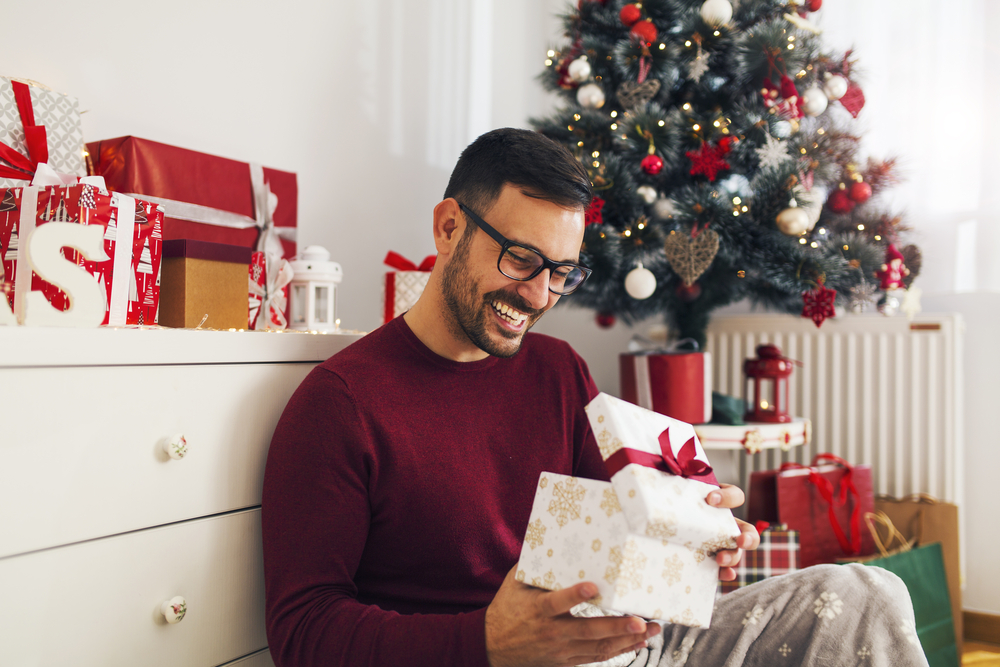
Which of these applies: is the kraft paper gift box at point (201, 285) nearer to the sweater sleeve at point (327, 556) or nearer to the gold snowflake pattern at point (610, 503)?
the sweater sleeve at point (327, 556)

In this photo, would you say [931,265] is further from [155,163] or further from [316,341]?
[155,163]

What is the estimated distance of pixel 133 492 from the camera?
28.4 inches

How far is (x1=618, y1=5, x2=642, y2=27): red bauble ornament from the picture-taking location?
1.43 metres

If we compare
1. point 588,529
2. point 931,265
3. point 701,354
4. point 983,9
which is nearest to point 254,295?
point 588,529

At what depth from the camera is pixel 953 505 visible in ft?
5.37

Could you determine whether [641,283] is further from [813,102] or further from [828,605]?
[828,605]

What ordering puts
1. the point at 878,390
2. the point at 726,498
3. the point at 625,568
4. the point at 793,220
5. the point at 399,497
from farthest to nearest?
the point at 878,390 → the point at 793,220 → the point at 399,497 → the point at 726,498 → the point at 625,568

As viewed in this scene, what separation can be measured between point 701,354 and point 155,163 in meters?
1.15

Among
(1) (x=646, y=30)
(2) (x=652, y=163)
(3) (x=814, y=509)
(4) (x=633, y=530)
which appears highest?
(1) (x=646, y=30)

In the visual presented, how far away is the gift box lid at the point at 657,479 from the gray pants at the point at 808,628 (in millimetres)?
292

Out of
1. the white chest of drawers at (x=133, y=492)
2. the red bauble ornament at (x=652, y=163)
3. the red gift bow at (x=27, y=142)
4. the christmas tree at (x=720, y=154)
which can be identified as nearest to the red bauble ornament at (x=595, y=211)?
the christmas tree at (x=720, y=154)

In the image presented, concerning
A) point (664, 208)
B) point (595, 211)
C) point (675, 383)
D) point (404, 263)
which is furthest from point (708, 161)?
point (404, 263)

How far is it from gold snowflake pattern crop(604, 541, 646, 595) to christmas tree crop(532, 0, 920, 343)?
0.90 m

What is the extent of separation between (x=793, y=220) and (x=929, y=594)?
3.00 ft
